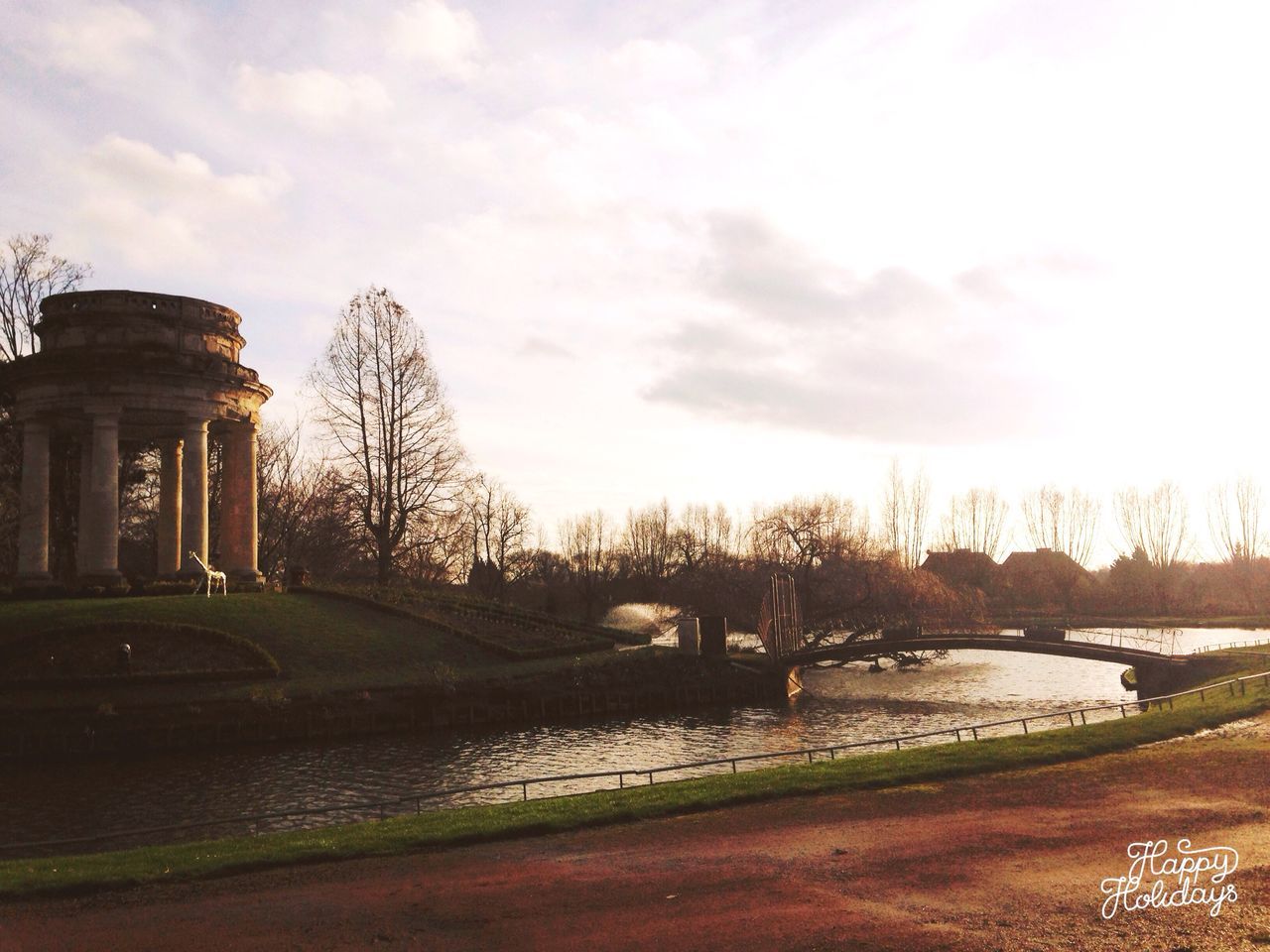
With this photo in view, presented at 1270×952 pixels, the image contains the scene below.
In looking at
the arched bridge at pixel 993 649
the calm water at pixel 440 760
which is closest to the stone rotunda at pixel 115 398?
the calm water at pixel 440 760

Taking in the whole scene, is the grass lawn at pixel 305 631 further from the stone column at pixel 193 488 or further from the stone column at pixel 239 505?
the stone column at pixel 193 488

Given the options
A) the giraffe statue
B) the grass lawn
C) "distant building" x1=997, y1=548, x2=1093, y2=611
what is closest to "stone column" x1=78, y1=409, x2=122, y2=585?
the grass lawn

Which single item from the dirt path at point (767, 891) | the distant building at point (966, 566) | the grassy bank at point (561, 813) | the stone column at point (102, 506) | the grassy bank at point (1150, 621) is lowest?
the grassy bank at point (1150, 621)

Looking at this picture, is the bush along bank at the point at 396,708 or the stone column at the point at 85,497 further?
the stone column at the point at 85,497

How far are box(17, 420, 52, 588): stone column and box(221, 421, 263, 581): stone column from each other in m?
7.20

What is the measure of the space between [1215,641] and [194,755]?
195ft

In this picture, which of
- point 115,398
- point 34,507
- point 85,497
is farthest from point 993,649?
point 34,507

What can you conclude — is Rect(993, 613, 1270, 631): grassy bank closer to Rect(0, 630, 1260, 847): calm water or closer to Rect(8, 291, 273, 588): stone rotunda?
Rect(0, 630, 1260, 847): calm water

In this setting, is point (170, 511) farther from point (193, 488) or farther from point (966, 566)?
point (966, 566)

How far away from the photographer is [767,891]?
11539 mm

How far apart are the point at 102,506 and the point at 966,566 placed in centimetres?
7925

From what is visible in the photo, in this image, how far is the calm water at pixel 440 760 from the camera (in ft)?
75.6

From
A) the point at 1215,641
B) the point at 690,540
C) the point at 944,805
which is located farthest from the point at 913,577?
the point at 944,805

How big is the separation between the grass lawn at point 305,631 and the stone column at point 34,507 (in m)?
3.29
